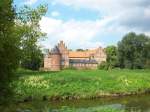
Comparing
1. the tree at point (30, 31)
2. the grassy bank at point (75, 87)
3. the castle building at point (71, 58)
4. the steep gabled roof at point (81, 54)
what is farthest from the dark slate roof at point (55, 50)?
the tree at point (30, 31)

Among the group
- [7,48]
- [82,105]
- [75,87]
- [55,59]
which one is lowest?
[82,105]

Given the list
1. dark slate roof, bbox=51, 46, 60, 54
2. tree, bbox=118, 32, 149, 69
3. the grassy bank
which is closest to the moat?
the grassy bank

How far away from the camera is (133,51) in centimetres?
13875

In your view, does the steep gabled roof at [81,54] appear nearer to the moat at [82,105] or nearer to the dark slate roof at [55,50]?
the dark slate roof at [55,50]

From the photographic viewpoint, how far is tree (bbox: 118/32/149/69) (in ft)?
442

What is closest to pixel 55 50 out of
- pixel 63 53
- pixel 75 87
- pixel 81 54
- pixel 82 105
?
pixel 63 53

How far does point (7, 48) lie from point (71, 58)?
151 metres

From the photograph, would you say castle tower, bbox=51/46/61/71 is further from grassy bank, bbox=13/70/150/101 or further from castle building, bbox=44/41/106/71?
grassy bank, bbox=13/70/150/101

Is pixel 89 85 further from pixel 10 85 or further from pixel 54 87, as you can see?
pixel 10 85

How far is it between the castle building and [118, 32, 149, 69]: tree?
17073mm

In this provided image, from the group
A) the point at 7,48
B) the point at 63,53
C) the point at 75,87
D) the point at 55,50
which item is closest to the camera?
the point at 7,48

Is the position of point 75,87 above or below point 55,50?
below

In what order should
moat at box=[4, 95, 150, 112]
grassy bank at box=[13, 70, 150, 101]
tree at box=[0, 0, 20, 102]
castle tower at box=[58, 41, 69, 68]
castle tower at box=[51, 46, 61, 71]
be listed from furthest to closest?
castle tower at box=[58, 41, 69, 68] → castle tower at box=[51, 46, 61, 71] → grassy bank at box=[13, 70, 150, 101] → moat at box=[4, 95, 150, 112] → tree at box=[0, 0, 20, 102]

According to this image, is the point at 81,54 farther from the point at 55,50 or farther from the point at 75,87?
the point at 75,87
